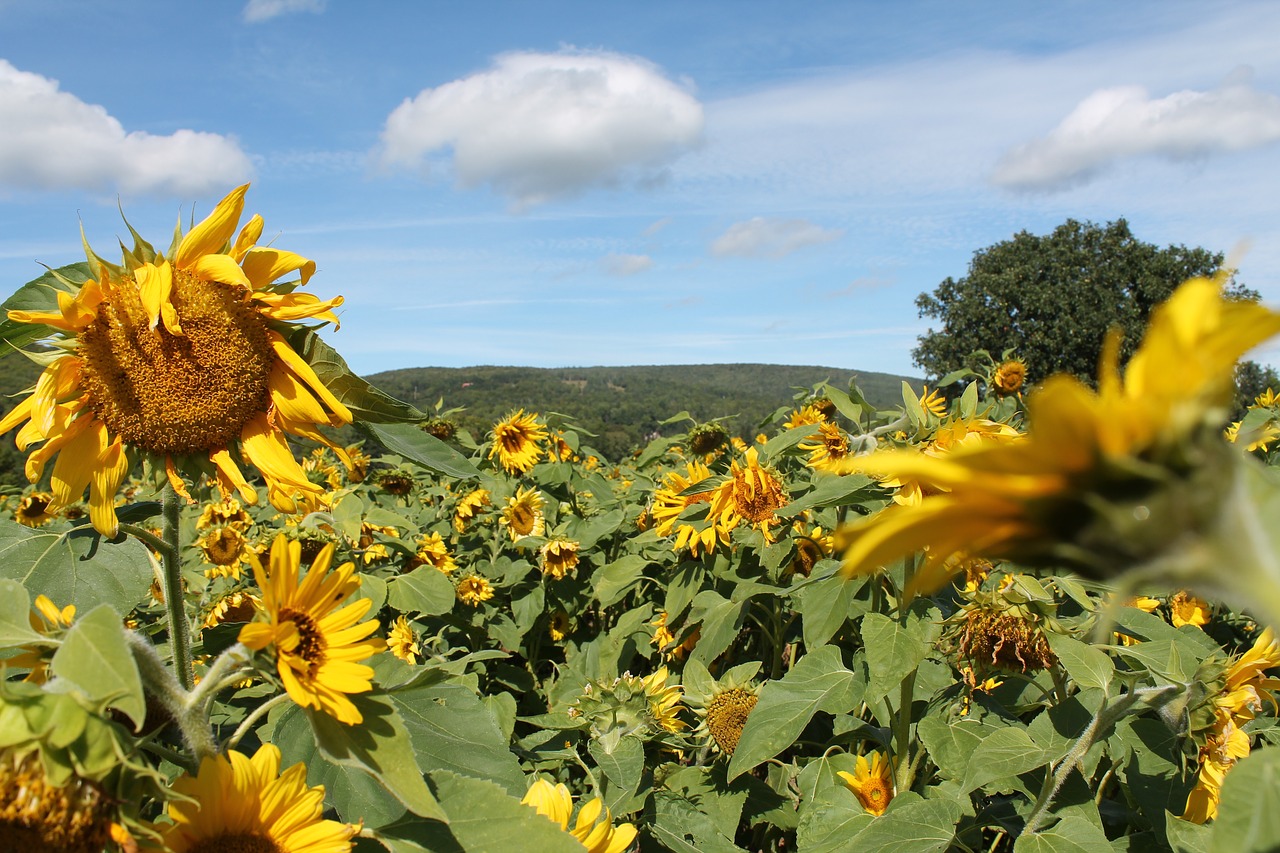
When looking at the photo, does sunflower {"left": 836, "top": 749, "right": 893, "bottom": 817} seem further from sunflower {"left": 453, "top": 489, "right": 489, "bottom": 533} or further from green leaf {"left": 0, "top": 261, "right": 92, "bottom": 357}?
sunflower {"left": 453, "top": 489, "right": 489, "bottom": 533}

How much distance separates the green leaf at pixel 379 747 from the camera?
92 cm

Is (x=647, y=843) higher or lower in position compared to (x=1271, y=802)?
lower

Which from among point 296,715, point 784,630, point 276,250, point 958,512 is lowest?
point 784,630

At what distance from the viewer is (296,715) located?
4.22 ft

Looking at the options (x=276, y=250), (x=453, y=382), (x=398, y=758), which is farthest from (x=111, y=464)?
(x=453, y=382)

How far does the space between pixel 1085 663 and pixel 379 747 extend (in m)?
1.39

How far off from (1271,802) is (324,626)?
94 cm

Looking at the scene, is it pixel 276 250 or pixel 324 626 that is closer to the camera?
pixel 324 626

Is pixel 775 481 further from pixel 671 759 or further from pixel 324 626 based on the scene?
pixel 324 626

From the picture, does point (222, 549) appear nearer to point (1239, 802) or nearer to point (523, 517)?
point (523, 517)

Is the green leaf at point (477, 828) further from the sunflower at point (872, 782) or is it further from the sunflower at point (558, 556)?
the sunflower at point (558, 556)

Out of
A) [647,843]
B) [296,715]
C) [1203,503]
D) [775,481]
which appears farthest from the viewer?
[775,481]

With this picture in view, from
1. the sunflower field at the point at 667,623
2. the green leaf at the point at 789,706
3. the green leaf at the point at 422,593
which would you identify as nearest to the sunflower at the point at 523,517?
the sunflower field at the point at 667,623

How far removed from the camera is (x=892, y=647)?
2004 mm
